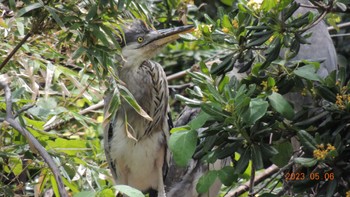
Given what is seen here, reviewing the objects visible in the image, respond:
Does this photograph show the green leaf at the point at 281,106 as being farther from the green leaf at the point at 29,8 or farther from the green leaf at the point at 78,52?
the green leaf at the point at 29,8

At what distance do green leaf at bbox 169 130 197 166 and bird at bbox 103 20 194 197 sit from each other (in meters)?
1.48

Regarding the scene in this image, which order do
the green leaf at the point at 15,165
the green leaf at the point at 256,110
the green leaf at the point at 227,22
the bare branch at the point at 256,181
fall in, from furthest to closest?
1. the bare branch at the point at 256,181
2. the green leaf at the point at 15,165
3. the green leaf at the point at 227,22
4. the green leaf at the point at 256,110

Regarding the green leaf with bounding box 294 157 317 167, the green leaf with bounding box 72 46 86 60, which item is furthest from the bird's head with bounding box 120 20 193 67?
the green leaf with bounding box 294 157 317 167

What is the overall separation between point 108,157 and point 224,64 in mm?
1614

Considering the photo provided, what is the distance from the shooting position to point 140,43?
3947 millimetres

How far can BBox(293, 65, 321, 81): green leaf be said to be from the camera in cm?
244

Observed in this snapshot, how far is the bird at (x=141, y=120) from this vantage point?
13.0 feet

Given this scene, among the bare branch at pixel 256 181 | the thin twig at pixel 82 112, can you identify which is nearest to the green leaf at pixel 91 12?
the thin twig at pixel 82 112

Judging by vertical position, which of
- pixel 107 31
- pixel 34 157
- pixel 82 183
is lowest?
pixel 82 183

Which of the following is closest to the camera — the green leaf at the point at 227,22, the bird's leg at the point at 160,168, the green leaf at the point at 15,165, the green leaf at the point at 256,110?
the green leaf at the point at 256,110

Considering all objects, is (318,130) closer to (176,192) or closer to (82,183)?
(82,183)

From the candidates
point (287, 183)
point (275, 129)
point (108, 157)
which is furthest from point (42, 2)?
point (108, 157)

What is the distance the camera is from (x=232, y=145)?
2553mm

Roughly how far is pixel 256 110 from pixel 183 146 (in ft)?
0.88
